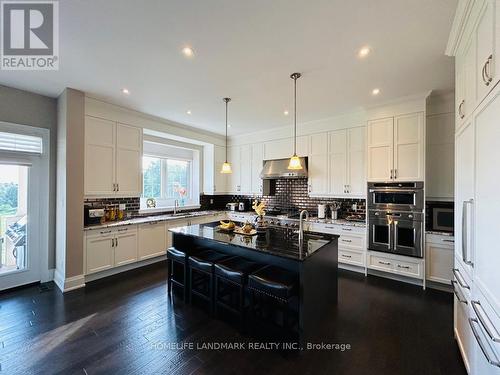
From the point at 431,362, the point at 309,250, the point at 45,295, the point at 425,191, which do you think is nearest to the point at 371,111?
the point at 425,191

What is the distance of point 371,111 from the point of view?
12.0ft

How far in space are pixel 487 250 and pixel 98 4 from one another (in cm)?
310

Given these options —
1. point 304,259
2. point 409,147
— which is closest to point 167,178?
point 304,259

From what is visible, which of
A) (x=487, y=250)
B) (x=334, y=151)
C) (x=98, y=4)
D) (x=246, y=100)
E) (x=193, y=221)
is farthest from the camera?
(x=193, y=221)

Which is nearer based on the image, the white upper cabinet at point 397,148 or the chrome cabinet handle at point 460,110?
the chrome cabinet handle at point 460,110

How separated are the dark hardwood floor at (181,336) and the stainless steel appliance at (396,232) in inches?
24.3

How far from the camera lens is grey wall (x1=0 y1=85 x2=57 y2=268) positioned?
3.01 m

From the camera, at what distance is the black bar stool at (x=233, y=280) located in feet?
7.34

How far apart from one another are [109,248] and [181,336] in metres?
2.16

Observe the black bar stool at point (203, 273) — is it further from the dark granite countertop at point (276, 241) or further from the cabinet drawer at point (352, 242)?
the cabinet drawer at point (352, 242)

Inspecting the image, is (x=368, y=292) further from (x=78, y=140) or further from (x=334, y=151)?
(x=78, y=140)

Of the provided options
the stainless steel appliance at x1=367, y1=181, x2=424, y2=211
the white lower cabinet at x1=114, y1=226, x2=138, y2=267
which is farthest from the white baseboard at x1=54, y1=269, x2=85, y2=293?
Result: the stainless steel appliance at x1=367, y1=181, x2=424, y2=211

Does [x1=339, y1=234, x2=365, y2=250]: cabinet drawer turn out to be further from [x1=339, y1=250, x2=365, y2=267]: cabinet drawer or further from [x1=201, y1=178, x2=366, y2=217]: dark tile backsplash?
[x1=201, y1=178, x2=366, y2=217]: dark tile backsplash

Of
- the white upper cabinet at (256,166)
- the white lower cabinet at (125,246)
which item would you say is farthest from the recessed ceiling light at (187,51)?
the white upper cabinet at (256,166)
